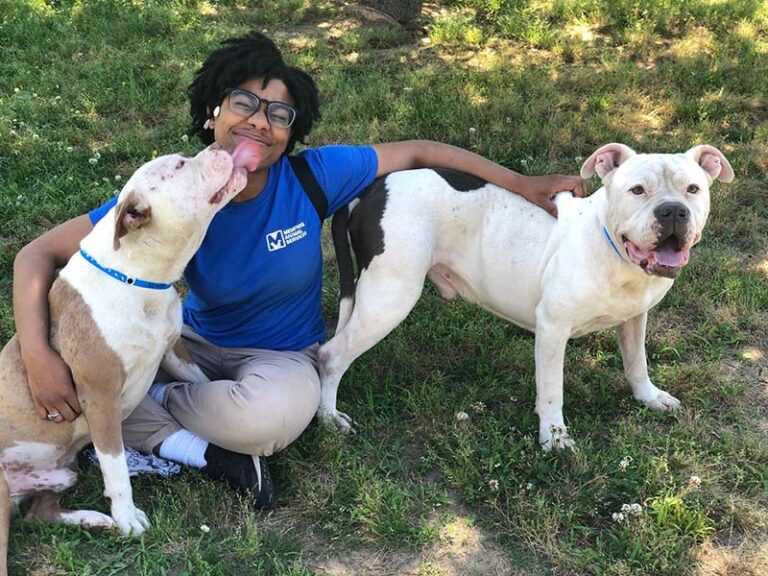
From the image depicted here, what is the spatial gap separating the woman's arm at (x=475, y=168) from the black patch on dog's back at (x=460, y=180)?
48 mm

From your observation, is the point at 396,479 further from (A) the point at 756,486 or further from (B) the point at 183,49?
(B) the point at 183,49

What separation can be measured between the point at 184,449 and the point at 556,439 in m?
1.75

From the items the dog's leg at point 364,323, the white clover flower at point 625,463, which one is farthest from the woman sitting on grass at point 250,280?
the white clover flower at point 625,463

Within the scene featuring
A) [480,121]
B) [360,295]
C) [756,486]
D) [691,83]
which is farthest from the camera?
[691,83]

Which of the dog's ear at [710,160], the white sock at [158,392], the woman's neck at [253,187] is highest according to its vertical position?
the dog's ear at [710,160]

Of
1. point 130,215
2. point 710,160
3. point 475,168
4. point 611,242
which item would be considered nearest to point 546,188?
point 475,168

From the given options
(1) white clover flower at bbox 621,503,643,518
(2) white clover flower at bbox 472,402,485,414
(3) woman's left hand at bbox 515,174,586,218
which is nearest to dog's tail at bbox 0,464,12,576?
(2) white clover flower at bbox 472,402,485,414

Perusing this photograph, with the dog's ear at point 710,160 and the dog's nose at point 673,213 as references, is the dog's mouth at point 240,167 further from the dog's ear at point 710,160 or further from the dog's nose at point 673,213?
the dog's ear at point 710,160

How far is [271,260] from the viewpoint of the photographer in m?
3.62

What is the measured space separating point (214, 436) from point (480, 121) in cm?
396

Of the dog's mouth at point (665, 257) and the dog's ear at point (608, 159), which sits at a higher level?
the dog's ear at point (608, 159)

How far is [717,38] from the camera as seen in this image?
762 cm

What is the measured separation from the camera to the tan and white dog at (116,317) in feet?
10.00

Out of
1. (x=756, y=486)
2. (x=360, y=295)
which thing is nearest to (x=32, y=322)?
(x=360, y=295)
